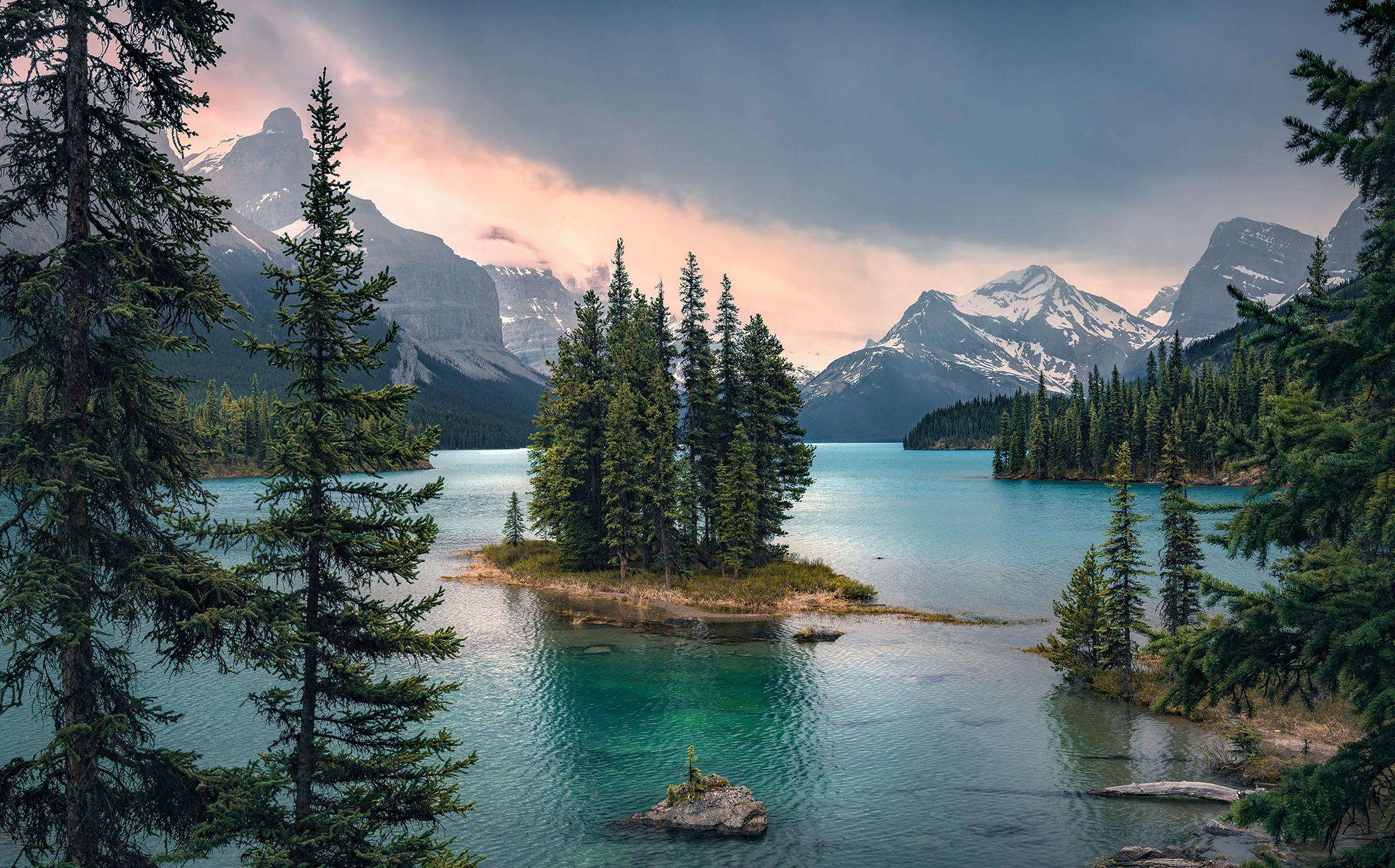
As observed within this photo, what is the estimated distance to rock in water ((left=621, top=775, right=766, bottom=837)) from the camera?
2203 cm

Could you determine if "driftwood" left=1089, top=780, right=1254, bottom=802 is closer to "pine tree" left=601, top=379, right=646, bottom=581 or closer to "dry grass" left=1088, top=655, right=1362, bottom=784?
"dry grass" left=1088, top=655, right=1362, bottom=784

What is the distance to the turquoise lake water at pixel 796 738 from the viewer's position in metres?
21.6

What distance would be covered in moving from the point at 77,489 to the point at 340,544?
4046 mm

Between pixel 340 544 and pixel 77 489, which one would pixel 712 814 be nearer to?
pixel 340 544

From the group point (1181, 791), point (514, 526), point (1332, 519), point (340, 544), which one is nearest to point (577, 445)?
point (514, 526)

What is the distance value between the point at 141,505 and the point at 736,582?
46.1 meters

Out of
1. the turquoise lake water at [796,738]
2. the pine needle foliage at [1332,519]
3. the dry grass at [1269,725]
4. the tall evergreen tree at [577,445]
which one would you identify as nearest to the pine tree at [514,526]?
the tall evergreen tree at [577,445]

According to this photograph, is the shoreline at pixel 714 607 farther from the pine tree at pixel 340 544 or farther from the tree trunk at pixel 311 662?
the tree trunk at pixel 311 662

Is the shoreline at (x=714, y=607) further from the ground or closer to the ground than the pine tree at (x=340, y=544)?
closer to the ground

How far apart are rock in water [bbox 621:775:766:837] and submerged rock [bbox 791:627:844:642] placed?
20473 millimetres

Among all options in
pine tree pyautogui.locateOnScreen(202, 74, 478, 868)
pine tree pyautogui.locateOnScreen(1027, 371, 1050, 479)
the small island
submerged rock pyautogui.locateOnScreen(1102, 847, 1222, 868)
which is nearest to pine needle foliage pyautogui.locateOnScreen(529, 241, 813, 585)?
the small island

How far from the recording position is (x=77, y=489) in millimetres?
9438

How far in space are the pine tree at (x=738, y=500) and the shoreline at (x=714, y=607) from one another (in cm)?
491

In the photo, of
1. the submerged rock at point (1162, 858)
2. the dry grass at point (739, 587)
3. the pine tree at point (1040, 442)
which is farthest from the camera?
the pine tree at point (1040, 442)
